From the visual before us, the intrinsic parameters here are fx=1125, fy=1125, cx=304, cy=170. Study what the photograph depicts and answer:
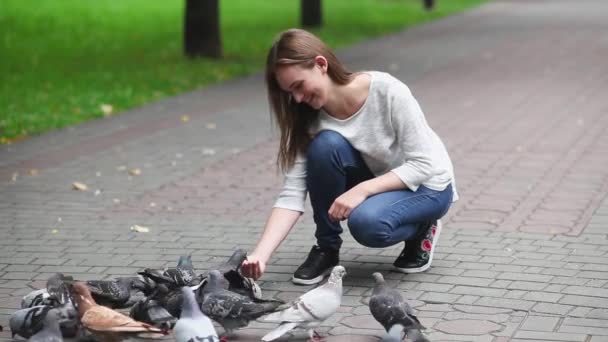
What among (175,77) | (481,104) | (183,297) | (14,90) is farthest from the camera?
(175,77)

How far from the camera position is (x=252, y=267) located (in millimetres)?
5012

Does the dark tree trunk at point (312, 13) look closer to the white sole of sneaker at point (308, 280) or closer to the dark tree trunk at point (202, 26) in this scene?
the dark tree trunk at point (202, 26)

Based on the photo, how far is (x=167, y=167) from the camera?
9.09m

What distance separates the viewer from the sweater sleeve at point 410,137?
5387mm

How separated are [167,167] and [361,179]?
3639mm

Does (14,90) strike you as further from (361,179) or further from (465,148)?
(361,179)

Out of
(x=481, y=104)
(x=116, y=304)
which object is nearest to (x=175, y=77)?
(x=481, y=104)

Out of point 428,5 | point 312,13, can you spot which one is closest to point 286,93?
point 312,13

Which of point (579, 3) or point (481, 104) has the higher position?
point (481, 104)

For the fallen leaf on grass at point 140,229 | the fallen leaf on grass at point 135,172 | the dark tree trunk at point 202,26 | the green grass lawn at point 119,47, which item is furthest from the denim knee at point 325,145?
the dark tree trunk at point 202,26

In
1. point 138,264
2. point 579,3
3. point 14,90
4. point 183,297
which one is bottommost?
point 579,3

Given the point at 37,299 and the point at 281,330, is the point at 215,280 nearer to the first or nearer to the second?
the point at 281,330

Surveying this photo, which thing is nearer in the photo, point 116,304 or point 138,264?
point 116,304

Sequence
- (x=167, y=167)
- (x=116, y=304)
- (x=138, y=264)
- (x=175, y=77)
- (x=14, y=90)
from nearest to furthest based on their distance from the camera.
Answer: (x=116, y=304)
(x=138, y=264)
(x=167, y=167)
(x=14, y=90)
(x=175, y=77)
